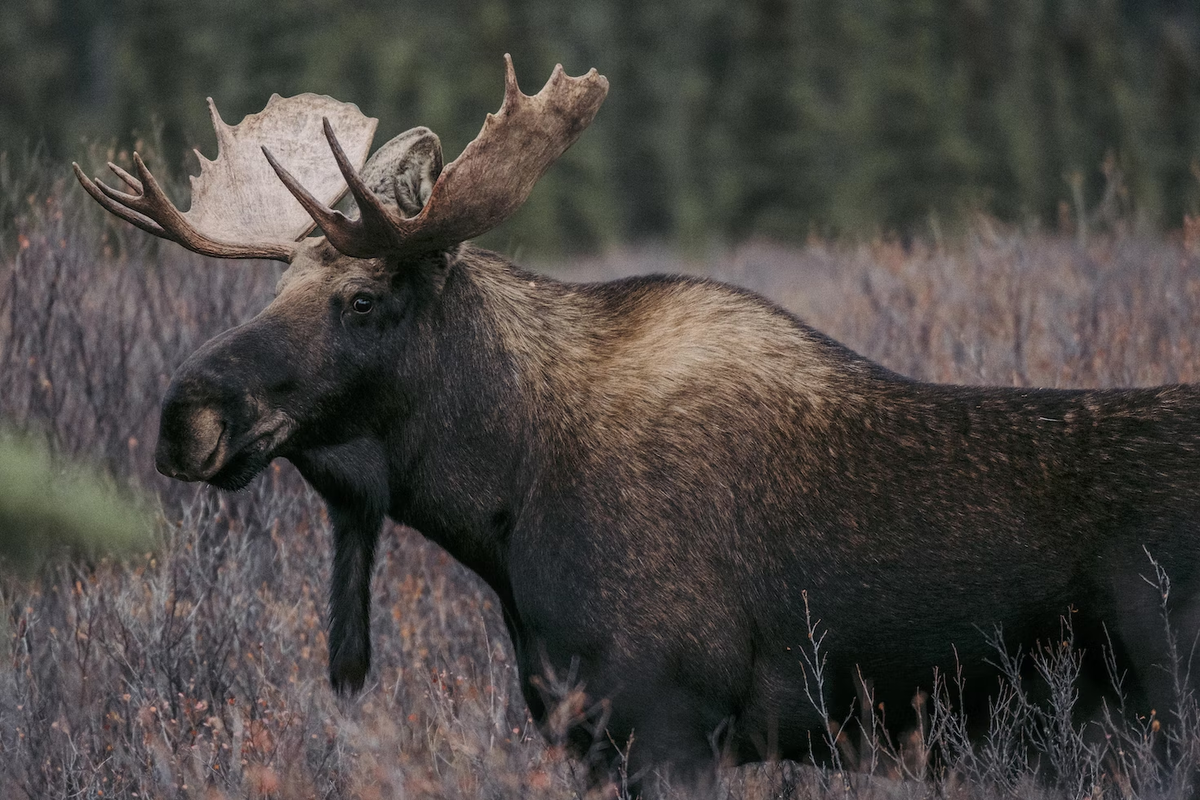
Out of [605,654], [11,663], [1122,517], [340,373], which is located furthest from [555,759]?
[11,663]

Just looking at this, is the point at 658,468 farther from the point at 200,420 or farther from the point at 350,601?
the point at 200,420

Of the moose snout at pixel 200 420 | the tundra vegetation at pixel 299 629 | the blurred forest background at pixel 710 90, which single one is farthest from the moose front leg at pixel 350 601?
the blurred forest background at pixel 710 90

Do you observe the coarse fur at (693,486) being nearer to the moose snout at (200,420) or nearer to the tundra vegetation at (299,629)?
the moose snout at (200,420)

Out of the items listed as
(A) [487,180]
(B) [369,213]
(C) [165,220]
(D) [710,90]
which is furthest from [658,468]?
(D) [710,90]

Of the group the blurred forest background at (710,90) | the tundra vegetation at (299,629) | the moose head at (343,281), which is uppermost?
the blurred forest background at (710,90)

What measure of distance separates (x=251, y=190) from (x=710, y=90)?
3632 centimetres

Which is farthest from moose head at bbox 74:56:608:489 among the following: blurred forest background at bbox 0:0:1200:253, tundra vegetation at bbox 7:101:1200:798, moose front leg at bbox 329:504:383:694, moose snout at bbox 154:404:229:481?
blurred forest background at bbox 0:0:1200:253

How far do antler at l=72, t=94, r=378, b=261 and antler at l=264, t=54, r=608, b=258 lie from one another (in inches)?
19.1

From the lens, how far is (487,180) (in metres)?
3.82

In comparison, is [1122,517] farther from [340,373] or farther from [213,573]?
[213,573]

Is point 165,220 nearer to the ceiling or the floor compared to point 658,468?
nearer to the ceiling

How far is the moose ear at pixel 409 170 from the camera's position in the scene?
3992 millimetres

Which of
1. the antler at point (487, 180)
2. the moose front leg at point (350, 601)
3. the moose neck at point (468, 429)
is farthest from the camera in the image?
the moose front leg at point (350, 601)

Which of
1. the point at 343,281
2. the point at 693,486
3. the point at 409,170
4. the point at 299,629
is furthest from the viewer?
the point at 299,629
